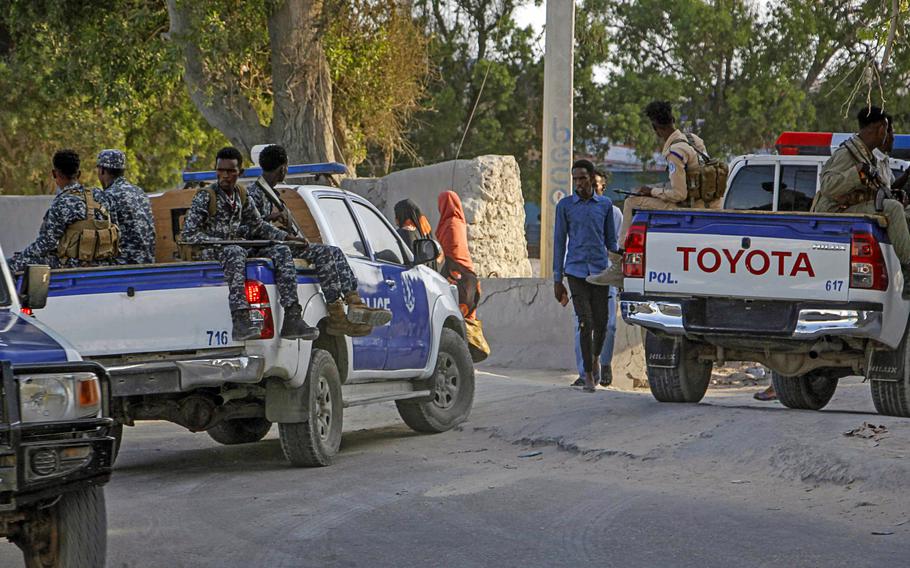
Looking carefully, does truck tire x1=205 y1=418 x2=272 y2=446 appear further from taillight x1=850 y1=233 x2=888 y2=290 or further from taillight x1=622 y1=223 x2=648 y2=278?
taillight x1=850 y1=233 x2=888 y2=290

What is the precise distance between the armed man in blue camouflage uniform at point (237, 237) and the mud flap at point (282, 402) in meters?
0.40

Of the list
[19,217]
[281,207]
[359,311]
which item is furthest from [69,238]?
[19,217]

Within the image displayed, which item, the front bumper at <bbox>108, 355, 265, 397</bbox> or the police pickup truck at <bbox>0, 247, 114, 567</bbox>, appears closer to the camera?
the police pickup truck at <bbox>0, 247, 114, 567</bbox>

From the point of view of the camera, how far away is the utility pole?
62.2 feet

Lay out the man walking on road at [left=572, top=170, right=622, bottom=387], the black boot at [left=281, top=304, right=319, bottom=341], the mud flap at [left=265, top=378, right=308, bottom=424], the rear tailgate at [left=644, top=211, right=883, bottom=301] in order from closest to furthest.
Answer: the black boot at [left=281, top=304, right=319, bottom=341], the mud flap at [left=265, top=378, right=308, bottom=424], the rear tailgate at [left=644, top=211, right=883, bottom=301], the man walking on road at [left=572, top=170, right=622, bottom=387]

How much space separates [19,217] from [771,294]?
20.6m

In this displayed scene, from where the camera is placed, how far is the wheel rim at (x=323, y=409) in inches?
367

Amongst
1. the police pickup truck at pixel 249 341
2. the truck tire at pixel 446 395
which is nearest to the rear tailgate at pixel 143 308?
the police pickup truck at pixel 249 341

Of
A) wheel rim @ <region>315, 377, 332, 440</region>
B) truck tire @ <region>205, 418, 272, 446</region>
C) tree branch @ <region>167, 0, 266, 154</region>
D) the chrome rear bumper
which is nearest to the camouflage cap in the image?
wheel rim @ <region>315, 377, 332, 440</region>

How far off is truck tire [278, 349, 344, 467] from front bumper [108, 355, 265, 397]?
2.05ft

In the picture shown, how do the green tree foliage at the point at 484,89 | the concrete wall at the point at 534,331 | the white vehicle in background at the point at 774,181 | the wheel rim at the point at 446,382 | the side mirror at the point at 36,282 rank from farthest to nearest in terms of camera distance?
the green tree foliage at the point at 484,89 → the concrete wall at the point at 534,331 → the white vehicle in background at the point at 774,181 → the wheel rim at the point at 446,382 → the side mirror at the point at 36,282

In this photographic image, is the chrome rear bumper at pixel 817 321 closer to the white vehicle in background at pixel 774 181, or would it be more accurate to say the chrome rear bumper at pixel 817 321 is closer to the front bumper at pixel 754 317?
the front bumper at pixel 754 317

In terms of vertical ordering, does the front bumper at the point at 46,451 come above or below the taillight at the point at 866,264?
below

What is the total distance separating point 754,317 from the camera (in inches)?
405
